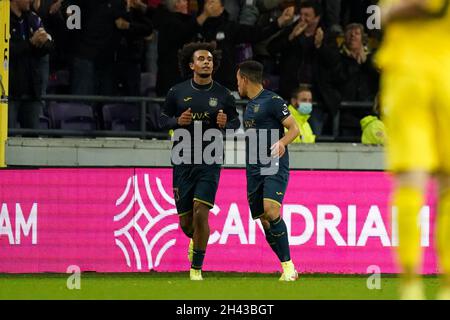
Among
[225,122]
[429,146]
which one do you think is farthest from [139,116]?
[429,146]

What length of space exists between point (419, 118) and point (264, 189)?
6248 millimetres

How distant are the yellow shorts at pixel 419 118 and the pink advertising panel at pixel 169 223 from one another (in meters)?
7.75

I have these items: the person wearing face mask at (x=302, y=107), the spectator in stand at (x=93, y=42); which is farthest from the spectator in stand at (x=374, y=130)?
the spectator in stand at (x=93, y=42)

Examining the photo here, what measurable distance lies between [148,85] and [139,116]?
55 cm

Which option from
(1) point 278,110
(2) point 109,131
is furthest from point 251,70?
(2) point 109,131

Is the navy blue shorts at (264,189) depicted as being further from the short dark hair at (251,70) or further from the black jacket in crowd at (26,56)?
the black jacket in crowd at (26,56)

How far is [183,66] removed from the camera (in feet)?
49.5

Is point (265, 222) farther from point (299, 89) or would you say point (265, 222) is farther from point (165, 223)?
point (299, 89)

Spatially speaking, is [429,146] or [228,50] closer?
[429,146]

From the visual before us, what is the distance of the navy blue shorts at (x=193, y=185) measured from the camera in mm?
14250

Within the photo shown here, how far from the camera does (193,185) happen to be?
14406mm

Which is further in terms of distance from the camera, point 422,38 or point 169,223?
point 169,223

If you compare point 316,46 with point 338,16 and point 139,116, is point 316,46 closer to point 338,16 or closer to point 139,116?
point 338,16

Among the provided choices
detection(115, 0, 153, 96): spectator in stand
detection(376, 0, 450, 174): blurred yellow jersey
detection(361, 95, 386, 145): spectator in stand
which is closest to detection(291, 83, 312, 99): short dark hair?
detection(361, 95, 386, 145): spectator in stand
